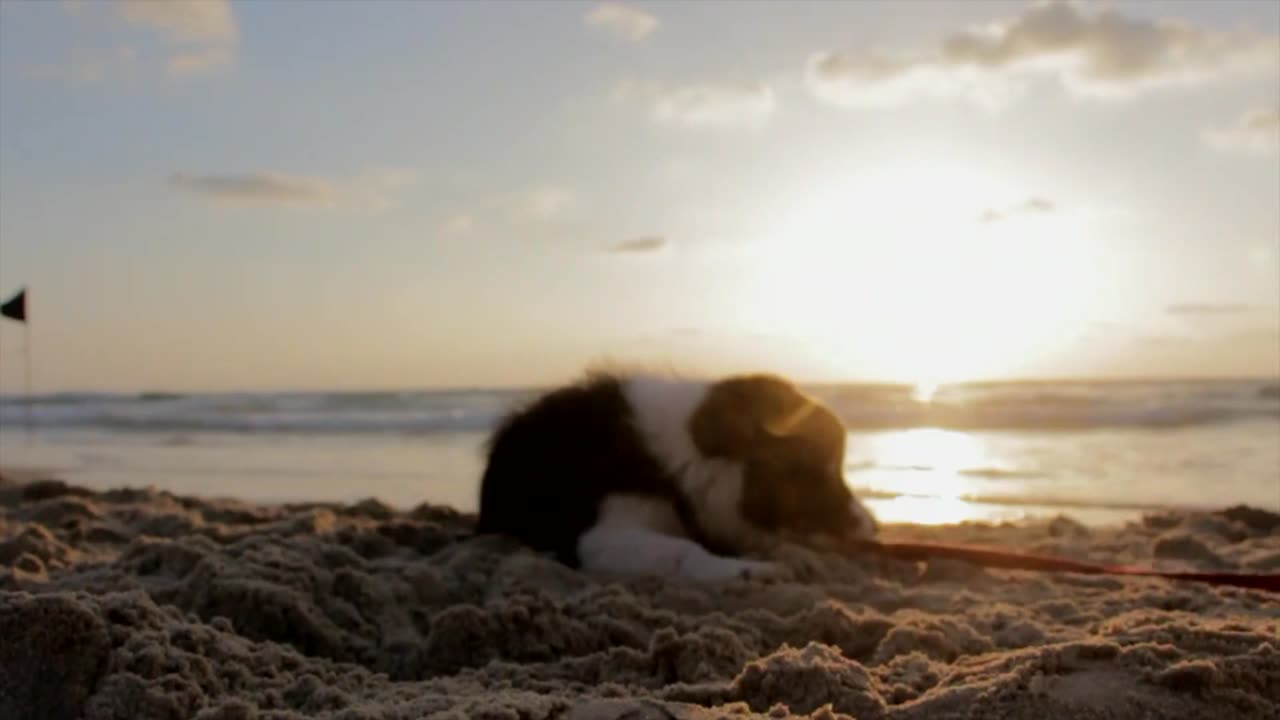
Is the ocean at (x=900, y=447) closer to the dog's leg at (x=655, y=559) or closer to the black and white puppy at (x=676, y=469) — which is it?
the black and white puppy at (x=676, y=469)

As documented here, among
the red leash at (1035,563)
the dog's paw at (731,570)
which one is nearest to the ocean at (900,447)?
the dog's paw at (731,570)

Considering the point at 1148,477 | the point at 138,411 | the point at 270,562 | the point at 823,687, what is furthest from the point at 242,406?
the point at 823,687

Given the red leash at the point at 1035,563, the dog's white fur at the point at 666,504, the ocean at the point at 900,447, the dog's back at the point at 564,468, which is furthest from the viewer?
the ocean at the point at 900,447

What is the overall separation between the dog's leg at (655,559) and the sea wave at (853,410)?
11.0 meters

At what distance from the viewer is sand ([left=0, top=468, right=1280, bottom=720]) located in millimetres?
2400

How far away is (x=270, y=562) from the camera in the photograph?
402 cm

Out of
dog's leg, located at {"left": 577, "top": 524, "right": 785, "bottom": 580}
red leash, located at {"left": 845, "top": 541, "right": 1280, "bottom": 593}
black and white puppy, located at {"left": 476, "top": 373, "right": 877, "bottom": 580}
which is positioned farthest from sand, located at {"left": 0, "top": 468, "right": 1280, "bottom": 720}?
black and white puppy, located at {"left": 476, "top": 373, "right": 877, "bottom": 580}

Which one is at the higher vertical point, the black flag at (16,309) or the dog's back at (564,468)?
the black flag at (16,309)

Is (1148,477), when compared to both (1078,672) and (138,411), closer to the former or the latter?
(1078,672)

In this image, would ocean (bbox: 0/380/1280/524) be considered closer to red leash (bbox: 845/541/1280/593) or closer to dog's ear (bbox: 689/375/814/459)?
dog's ear (bbox: 689/375/814/459)

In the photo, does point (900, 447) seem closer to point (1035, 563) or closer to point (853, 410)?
point (853, 410)

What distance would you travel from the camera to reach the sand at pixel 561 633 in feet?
7.88

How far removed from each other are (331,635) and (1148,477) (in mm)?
7736

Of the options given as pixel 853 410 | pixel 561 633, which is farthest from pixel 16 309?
pixel 853 410
